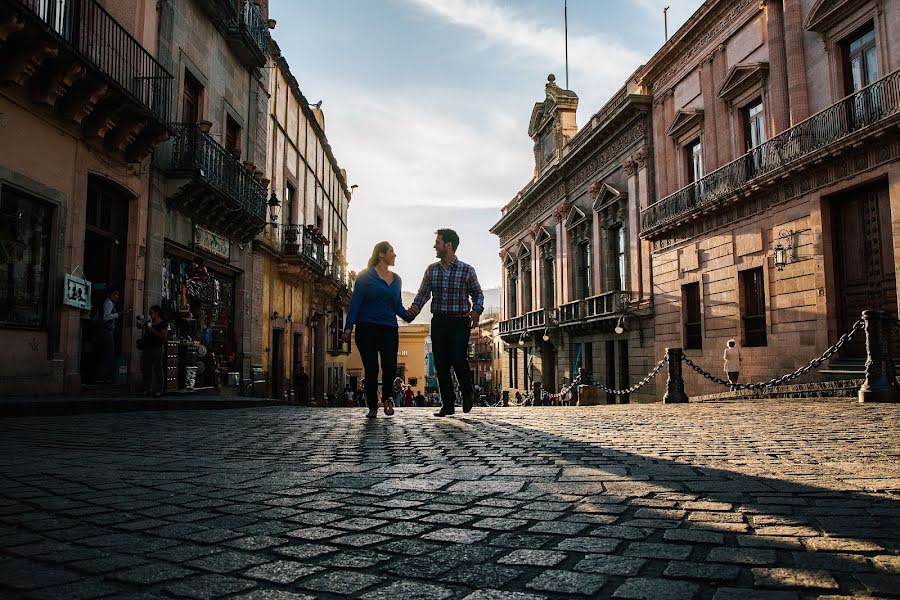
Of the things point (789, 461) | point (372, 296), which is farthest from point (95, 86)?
point (789, 461)

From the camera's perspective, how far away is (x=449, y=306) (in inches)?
281

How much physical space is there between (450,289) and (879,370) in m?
6.45

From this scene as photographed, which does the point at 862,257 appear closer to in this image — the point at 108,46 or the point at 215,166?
the point at 215,166

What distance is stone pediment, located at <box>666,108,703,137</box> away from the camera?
63.1ft

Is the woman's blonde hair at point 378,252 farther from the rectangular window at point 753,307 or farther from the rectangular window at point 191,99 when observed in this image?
the rectangular window at point 753,307

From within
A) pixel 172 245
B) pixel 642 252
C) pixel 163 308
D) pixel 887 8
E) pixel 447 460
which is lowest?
pixel 447 460

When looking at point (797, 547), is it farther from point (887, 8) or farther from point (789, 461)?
point (887, 8)

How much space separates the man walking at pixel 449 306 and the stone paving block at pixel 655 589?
5.44m

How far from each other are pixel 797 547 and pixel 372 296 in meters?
5.31

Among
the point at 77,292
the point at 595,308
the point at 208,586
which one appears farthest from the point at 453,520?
the point at 595,308

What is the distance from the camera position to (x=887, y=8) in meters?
12.8

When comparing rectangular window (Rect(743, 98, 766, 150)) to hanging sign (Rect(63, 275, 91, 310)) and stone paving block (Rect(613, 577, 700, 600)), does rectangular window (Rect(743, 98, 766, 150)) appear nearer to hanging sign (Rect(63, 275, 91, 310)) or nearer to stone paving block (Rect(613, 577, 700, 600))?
hanging sign (Rect(63, 275, 91, 310))

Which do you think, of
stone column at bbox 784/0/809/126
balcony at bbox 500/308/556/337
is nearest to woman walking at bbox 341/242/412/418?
stone column at bbox 784/0/809/126

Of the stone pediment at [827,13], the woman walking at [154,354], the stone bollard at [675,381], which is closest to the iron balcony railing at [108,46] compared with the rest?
the woman walking at [154,354]
